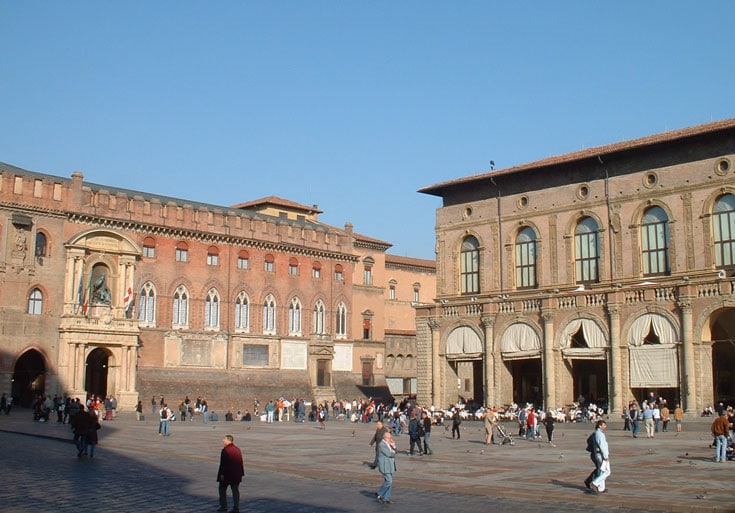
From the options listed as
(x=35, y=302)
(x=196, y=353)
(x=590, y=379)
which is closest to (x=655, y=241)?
(x=590, y=379)

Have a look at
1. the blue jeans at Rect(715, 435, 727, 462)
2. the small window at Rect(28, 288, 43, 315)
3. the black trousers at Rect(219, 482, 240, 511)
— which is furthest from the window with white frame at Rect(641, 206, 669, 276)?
the black trousers at Rect(219, 482, 240, 511)

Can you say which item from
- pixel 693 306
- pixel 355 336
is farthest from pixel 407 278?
pixel 693 306

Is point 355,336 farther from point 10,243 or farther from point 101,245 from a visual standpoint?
point 10,243

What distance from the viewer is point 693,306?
37.9 meters

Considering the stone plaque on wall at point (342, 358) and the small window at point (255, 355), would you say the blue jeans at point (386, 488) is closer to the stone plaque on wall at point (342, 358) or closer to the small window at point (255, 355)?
the small window at point (255, 355)

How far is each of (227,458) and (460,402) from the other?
36.3 metres

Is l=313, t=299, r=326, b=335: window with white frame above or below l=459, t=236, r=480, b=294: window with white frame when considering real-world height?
below

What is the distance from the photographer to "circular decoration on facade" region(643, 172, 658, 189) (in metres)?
41.9

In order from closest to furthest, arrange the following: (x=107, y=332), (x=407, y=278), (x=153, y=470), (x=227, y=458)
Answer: (x=227, y=458), (x=153, y=470), (x=107, y=332), (x=407, y=278)

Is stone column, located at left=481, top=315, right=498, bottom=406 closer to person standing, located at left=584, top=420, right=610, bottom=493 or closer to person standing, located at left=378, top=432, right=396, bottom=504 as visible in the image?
person standing, located at left=584, top=420, right=610, bottom=493

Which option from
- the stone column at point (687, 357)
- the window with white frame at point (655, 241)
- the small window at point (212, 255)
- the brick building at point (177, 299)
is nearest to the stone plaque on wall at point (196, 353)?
the brick building at point (177, 299)

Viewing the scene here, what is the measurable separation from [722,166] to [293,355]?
32292 millimetres

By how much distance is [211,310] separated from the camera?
5709 centimetres

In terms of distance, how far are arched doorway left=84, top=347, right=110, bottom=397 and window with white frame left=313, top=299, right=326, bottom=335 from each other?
1570cm
